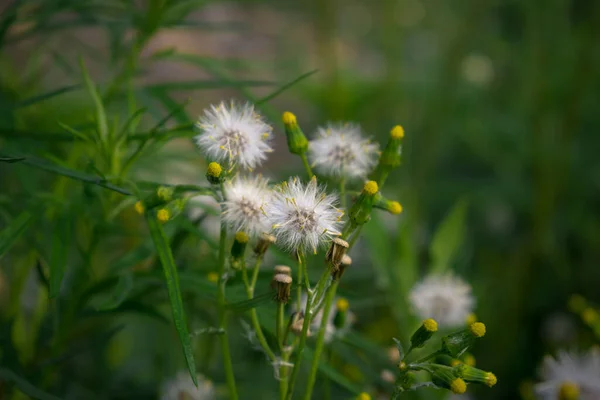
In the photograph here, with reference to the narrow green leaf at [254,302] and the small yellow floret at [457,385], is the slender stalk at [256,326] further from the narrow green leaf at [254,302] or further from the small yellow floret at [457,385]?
the small yellow floret at [457,385]

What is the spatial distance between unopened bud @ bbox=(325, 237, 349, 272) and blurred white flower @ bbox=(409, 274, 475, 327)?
336 mm

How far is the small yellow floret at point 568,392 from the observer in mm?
596

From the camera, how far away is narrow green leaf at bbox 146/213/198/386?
15.2 inches

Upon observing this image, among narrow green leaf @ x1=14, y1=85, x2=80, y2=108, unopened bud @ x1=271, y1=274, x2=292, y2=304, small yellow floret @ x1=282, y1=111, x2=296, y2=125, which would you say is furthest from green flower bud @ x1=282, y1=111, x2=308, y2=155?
narrow green leaf @ x1=14, y1=85, x2=80, y2=108

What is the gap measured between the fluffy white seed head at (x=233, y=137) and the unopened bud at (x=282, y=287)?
88 mm

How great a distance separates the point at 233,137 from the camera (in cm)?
45

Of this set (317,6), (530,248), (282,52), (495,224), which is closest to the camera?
(530,248)

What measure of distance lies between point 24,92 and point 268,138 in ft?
1.55

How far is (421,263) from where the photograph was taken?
1376 mm

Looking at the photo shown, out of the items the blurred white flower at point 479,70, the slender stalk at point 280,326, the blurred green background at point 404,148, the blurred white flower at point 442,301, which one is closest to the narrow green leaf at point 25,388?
the blurred green background at point 404,148

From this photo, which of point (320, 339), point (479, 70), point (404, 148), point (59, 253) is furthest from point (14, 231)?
point (479, 70)

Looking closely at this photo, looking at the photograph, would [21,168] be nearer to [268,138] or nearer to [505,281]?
[268,138]

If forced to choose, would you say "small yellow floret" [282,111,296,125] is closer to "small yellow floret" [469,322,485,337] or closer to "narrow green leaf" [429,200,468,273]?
"small yellow floret" [469,322,485,337]

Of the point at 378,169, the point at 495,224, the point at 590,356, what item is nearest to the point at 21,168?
the point at 378,169
